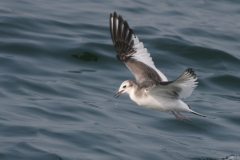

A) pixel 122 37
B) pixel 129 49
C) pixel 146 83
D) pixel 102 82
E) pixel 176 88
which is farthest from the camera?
pixel 102 82

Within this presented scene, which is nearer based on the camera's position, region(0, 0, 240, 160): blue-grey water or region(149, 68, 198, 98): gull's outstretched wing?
region(149, 68, 198, 98): gull's outstretched wing

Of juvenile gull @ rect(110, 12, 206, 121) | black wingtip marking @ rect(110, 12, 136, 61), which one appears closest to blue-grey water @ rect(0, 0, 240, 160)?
juvenile gull @ rect(110, 12, 206, 121)

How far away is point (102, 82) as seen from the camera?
14008 mm

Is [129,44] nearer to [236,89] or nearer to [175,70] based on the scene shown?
[175,70]

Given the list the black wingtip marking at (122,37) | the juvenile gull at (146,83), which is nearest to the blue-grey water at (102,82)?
the juvenile gull at (146,83)

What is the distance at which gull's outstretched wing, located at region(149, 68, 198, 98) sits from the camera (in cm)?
743

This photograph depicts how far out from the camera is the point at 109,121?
11.8m

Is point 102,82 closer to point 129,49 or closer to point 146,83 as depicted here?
point 129,49

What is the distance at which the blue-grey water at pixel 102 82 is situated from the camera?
1042cm

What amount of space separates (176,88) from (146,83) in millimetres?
789

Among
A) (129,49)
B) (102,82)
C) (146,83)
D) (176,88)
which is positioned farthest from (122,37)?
(102,82)

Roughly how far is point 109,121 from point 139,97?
12.1ft

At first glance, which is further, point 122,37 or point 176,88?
point 122,37

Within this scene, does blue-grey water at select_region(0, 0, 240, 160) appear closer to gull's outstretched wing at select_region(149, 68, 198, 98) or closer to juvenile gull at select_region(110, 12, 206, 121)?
juvenile gull at select_region(110, 12, 206, 121)
